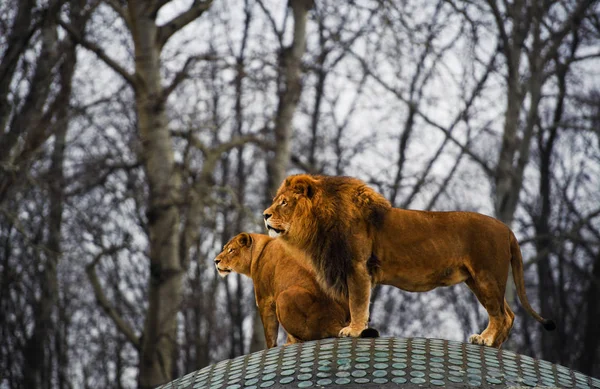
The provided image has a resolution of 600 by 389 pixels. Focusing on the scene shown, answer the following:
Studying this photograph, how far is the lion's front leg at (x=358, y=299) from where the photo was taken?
219 inches

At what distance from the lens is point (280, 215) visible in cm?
561

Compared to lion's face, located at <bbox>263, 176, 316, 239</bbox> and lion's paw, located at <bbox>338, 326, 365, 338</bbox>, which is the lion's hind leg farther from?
lion's face, located at <bbox>263, 176, 316, 239</bbox>

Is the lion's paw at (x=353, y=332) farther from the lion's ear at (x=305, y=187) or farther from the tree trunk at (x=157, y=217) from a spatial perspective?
the tree trunk at (x=157, y=217)

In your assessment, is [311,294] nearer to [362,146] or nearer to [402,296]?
[362,146]

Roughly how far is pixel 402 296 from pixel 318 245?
754 inches

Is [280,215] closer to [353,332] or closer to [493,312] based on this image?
[353,332]

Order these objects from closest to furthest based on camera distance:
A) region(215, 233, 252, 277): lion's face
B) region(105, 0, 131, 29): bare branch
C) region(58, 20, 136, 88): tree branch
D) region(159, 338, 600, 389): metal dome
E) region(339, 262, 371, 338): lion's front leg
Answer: region(159, 338, 600, 389): metal dome < region(339, 262, 371, 338): lion's front leg < region(215, 233, 252, 277): lion's face < region(58, 20, 136, 88): tree branch < region(105, 0, 131, 29): bare branch

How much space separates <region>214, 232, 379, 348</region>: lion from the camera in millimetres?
6055

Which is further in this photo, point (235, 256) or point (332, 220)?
point (235, 256)

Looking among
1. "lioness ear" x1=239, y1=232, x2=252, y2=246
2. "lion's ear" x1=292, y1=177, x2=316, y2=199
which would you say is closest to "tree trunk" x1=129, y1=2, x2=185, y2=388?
"lioness ear" x1=239, y1=232, x2=252, y2=246

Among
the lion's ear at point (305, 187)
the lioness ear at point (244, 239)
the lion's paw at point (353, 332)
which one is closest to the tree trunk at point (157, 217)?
the lioness ear at point (244, 239)

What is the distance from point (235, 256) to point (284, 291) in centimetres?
47

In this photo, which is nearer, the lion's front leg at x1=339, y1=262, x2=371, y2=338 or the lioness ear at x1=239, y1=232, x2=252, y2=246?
the lion's front leg at x1=339, y1=262, x2=371, y2=338

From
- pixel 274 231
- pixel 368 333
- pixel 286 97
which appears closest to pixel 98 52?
pixel 286 97
